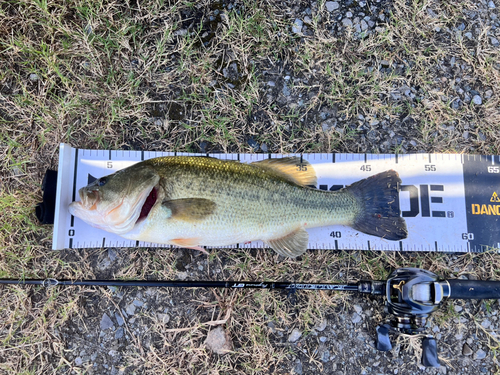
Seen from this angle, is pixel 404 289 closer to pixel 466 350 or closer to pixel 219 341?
pixel 466 350

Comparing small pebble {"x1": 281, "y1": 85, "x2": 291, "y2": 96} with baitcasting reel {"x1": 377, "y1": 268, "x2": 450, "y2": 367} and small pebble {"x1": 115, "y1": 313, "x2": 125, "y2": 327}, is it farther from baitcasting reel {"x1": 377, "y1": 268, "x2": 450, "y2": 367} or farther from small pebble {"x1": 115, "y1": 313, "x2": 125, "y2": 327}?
small pebble {"x1": 115, "y1": 313, "x2": 125, "y2": 327}

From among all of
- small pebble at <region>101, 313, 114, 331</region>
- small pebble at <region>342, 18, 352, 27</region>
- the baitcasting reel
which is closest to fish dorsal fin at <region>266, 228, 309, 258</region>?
the baitcasting reel

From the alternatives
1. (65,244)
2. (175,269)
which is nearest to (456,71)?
(175,269)

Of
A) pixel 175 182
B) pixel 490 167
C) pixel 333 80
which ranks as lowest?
pixel 175 182

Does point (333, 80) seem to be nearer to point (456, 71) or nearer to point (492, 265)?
point (456, 71)

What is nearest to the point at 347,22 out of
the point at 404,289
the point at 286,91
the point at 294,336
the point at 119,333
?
the point at 286,91

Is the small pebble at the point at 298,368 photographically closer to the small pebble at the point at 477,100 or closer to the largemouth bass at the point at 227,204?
the largemouth bass at the point at 227,204
